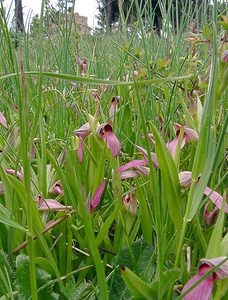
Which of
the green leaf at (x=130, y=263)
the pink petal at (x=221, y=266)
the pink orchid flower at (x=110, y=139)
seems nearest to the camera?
the pink petal at (x=221, y=266)

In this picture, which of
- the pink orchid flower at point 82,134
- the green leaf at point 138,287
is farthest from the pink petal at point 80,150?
the green leaf at point 138,287

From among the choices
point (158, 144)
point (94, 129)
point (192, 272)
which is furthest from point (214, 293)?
point (94, 129)

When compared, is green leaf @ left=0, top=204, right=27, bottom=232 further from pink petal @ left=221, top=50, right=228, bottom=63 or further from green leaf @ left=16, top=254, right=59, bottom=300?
pink petal @ left=221, top=50, right=228, bottom=63

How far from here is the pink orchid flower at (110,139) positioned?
0.56 m

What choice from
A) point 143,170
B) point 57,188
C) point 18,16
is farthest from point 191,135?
point 18,16

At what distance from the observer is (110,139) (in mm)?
562

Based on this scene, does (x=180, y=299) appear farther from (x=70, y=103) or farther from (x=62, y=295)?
(x=70, y=103)

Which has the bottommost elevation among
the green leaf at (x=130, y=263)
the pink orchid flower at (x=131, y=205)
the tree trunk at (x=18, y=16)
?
the green leaf at (x=130, y=263)

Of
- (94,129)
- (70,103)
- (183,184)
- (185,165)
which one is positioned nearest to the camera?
(183,184)

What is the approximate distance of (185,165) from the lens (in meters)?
0.70

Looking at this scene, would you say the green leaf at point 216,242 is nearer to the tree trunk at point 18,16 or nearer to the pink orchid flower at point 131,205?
the pink orchid flower at point 131,205

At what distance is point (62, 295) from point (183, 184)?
0.17 meters

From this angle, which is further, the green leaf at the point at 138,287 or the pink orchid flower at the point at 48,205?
the pink orchid flower at the point at 48,205

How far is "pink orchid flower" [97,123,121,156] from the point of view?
0.56 metres
